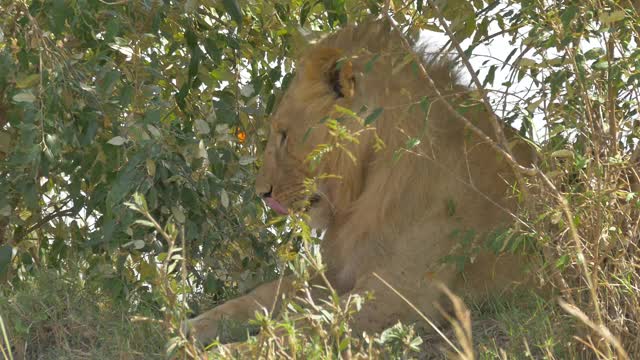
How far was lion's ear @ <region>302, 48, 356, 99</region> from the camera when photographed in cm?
419

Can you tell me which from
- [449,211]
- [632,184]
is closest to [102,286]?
[449,211]

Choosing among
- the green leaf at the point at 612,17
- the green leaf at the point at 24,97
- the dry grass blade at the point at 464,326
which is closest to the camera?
the dry grass blade at the point at 464,326

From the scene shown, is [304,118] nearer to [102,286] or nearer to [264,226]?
[264,226]

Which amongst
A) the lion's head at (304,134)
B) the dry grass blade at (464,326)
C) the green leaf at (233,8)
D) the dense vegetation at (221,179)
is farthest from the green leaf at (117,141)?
the dry grass blade at (464,326)

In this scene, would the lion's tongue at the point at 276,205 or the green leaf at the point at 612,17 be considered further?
the lion's tongue at the point at 276,205

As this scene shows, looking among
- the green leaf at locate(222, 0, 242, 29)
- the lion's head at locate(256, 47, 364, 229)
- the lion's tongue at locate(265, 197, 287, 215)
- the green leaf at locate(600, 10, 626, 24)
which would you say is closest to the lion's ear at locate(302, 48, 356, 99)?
the lion's head at locate(256, 47, 364, 229)

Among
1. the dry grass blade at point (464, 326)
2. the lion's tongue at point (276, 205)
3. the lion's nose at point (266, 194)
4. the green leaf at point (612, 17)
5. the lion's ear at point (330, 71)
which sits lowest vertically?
the dry grass blade at point (464, 326)

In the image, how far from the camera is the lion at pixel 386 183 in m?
3.88

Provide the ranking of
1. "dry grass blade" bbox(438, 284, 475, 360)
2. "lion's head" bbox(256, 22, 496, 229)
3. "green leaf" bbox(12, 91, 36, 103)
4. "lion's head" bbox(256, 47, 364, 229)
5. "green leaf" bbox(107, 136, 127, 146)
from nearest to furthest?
1. "dry grass blade" bbox(438, 284, 475, 360)
2. "green leaf" bbox(12, 91, 36, 103)
3. "green leaf" bbox(107, 136, 127, 146)
4. "lion's head" bbox(256, 22, 496, 229)
5. "lion's head" bbox(256, 47, 364, 229)

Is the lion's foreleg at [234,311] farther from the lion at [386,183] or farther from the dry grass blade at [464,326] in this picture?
the dry grass blade at [464,326]

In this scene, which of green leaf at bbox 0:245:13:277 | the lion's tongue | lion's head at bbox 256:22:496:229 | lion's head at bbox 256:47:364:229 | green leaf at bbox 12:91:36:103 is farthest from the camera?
the lion's tongue

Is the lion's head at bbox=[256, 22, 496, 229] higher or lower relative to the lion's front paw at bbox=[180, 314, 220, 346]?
higher

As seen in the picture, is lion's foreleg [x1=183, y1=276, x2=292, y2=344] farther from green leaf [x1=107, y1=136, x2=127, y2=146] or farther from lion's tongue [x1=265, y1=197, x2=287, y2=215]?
green leaf [x1=107, y1=136, x2=127, y2=146]

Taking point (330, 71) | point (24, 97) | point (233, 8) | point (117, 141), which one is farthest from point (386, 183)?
point (24, 97)
